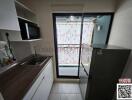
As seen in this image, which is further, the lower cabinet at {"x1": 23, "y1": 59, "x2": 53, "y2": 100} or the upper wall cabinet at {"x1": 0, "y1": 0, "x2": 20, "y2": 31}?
the lower cabinet at {"x1": 23, "y1": 59, "x2": 53, "y2": 100}

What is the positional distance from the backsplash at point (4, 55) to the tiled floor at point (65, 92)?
1295mm

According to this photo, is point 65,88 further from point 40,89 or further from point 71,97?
point 40,89

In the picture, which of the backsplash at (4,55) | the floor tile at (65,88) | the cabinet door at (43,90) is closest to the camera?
the cabinet door at (43,90)

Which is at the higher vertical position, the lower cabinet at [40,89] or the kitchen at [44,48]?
the kitchen at [44,48]

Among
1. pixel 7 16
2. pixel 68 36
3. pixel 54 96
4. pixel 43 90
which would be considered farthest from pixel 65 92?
pixel 7 16

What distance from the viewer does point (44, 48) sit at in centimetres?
208

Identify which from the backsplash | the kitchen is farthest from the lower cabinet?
the backsplash

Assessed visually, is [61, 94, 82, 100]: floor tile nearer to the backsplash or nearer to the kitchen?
the kitchen

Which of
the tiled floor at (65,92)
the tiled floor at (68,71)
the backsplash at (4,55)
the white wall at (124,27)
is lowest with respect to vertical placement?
the tiled floor at (65,92)

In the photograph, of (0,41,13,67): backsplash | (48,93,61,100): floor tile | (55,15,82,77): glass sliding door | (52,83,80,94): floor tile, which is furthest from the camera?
(55,15,82,77): glass sliding door

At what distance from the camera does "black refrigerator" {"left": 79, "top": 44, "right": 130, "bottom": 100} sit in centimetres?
119

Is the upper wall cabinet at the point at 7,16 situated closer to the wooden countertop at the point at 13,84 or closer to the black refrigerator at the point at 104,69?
the wooden countertop at the point at 13,84

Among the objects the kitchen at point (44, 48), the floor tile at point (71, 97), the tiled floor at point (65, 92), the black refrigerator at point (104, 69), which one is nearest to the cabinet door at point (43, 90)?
the kitchen at point (44, 48)

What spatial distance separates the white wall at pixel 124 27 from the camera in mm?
1306
